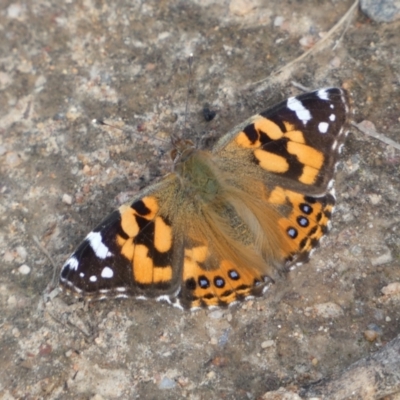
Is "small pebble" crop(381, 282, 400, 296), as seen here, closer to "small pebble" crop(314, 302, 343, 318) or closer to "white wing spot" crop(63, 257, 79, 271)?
"small pebble" crop(314, 302, 343, 318)

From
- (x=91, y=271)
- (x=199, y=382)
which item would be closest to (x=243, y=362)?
(x=199, y=382)

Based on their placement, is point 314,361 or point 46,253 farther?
point 46,253

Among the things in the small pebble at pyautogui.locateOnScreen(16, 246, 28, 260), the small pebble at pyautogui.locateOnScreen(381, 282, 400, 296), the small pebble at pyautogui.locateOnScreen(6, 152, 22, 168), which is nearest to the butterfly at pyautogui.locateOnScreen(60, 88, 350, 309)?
the small pebble at pyautogui.locateOnScreen(381, 282, 400, 296)

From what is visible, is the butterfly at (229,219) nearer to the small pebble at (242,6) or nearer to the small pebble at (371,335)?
the small pebble at (371,335)

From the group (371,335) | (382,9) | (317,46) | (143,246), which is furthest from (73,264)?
(382,9)

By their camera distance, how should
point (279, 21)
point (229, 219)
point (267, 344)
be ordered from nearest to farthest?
1. point (267, 344)
2. point (229, 219)
3. point (279, 21)

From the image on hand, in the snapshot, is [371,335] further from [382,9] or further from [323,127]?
[382,9]

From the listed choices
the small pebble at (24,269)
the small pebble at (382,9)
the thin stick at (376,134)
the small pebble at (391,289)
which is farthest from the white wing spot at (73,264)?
the small pebble at (382,9)

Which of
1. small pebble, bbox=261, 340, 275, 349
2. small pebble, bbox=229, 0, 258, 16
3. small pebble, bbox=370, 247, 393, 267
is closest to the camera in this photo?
small pebble, bbox=261, 340, 275, 349
